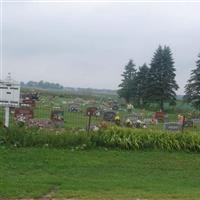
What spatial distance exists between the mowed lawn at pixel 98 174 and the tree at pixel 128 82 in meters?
53.9

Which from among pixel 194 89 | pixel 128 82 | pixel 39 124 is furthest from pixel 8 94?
pixel 128 82

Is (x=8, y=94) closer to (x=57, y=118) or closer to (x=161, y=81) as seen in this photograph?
(x=57, y=118)

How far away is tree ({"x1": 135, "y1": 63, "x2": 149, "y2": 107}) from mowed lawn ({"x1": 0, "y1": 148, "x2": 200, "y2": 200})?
48524 millimetres

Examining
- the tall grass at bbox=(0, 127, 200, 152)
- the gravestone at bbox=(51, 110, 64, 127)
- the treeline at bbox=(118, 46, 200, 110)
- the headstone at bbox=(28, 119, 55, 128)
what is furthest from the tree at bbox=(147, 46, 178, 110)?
the tall grass at bbox=(0, 127, 200, 152)

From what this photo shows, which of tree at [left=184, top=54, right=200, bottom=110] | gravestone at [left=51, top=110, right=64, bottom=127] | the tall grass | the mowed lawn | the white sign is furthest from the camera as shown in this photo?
tree at [left=184, top=54, right=200, bottom=110]

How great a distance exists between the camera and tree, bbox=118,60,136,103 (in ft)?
226

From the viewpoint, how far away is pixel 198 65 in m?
58.7

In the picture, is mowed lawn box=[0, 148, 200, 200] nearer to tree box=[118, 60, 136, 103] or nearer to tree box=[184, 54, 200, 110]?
tree box=[184, 54, 200, 110]

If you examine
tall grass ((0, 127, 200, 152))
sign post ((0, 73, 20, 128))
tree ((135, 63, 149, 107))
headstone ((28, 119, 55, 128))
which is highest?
tree ((135, 63, 149, 107))

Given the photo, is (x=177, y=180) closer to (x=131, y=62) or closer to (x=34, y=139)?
(x=34, y=139)

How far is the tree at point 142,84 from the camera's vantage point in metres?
63.4

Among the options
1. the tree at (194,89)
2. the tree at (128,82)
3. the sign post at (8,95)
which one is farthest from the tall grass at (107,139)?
the tree at (128,82)

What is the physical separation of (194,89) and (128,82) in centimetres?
1382

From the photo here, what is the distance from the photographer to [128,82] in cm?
7019
